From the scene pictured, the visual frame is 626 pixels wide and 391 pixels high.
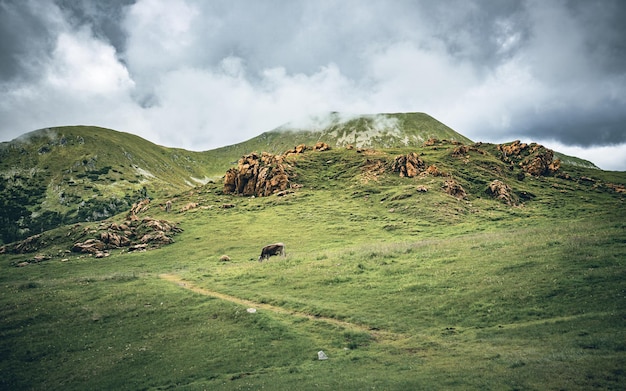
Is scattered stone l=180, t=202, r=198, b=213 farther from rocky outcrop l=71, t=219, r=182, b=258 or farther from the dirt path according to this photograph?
the dirt path

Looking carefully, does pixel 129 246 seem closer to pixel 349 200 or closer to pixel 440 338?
pixel 349 200

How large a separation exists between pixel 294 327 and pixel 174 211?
302 ft

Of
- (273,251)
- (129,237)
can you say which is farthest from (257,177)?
(273,251)

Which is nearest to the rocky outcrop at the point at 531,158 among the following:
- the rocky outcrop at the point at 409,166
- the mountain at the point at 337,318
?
the rocky outcrop at the point at 409,166

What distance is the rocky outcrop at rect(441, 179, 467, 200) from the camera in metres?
93.3

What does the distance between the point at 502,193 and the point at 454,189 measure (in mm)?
13046

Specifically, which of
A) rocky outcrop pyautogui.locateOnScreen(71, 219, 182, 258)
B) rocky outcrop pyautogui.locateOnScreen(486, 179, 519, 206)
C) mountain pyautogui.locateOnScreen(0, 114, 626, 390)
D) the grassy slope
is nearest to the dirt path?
mountain pyautogui.locateOnScreen(0, 114, 626, 390)

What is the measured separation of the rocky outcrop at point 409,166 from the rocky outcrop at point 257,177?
38625 mm

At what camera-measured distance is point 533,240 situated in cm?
3569

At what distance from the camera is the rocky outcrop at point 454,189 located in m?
93.3

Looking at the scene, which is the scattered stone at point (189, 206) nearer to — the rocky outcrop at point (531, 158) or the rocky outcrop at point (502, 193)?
the rocky outcrop at point (502, 193)

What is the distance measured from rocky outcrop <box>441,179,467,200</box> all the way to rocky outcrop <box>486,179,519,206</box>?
807cm

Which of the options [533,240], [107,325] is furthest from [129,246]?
[533,240]

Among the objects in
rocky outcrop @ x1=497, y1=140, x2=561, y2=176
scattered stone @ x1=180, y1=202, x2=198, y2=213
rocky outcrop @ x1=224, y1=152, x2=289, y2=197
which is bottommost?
scattered stone @ x1=180, y1=202, x2=198, y2=213
